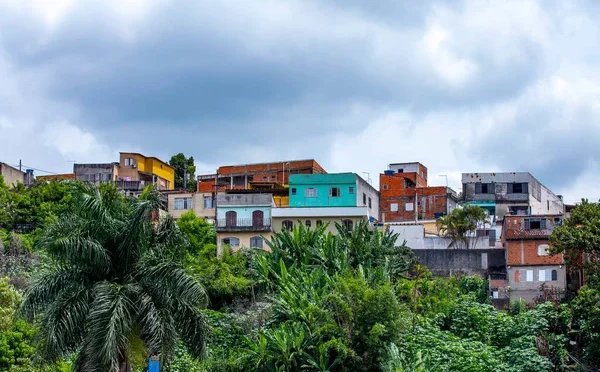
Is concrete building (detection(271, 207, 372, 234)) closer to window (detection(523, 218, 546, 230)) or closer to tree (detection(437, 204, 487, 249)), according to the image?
tree (detection(437, 204, 487, 249))

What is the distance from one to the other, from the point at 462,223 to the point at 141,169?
26.0 meters

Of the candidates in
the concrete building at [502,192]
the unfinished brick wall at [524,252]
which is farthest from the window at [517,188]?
the unfinished brick wall at [524,252]

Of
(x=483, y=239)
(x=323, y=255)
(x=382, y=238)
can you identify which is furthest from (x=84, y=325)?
(x=483, y=239)

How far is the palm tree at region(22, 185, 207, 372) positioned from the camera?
703 inches

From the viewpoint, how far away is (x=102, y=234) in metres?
18.7

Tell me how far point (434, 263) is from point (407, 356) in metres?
17.8

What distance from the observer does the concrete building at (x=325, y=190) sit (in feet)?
172

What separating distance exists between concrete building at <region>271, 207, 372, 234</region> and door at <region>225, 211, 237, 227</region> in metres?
2.10

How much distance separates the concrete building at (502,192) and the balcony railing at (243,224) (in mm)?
15303

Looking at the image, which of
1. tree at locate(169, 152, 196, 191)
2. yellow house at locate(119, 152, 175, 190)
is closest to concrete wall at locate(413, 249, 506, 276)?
→ yellow house at locate(119, 152, 175, 190)

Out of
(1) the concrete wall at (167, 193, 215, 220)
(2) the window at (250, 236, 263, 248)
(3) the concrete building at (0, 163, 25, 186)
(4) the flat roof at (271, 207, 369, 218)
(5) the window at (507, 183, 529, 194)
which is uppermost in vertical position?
(3) the concrete building at (0, 163, 25, 186)

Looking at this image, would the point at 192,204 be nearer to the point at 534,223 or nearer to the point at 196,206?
the point at 196,206

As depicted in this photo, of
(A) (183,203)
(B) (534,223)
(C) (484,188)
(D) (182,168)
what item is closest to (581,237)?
(B) (534,223)

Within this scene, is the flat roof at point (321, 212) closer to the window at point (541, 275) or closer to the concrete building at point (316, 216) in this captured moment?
the concrete building at point (316, 216)
